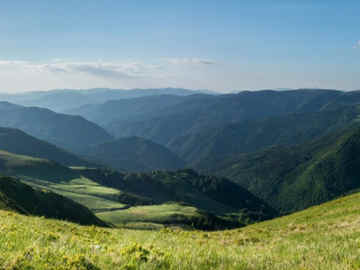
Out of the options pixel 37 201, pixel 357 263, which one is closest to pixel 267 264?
pixel 357 263

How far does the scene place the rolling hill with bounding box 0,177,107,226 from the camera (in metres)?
68.1

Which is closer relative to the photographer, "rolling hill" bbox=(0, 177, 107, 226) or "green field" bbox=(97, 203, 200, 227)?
"rolling hill" bbox=(0, 177, 107, 226)

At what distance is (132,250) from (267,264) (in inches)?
137

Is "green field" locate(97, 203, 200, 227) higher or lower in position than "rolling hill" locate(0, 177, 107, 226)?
lower

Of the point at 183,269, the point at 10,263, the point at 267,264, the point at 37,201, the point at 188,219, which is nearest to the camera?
the point at 10,263

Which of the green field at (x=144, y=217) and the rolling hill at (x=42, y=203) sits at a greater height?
the rolling hill at (x=42, y=203)

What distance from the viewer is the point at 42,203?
78125 millimetres

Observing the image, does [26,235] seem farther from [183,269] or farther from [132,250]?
[183,269]

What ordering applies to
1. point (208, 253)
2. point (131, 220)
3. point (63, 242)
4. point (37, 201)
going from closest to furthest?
point (208, 253), point (63, 242), point (37, 201), point (131, 220)

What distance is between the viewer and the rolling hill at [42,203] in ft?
223

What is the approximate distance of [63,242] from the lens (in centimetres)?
1042

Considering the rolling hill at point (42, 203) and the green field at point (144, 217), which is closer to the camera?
the rolling hill at point (42, 203)

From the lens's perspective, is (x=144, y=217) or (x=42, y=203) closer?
(x=42, y=203)

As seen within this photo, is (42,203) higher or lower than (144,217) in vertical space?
higher
